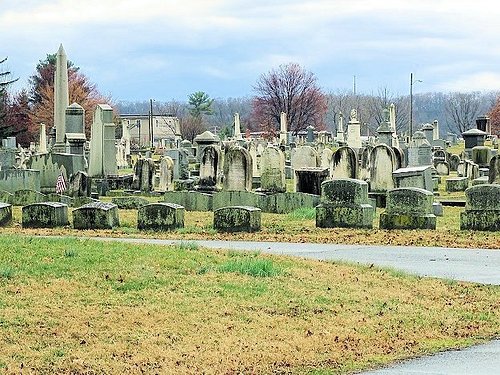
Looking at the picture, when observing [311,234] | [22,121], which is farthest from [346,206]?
[22,121]

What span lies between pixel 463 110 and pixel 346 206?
126675mm

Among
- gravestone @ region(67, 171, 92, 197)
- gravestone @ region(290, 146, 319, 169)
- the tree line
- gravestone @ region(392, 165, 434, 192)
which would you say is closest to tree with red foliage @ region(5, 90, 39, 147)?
the tree line

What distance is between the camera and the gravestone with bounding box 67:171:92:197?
28672mm

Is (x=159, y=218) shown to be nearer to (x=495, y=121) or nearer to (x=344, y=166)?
(x=344, y=166)

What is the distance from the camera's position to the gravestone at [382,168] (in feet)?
92.0

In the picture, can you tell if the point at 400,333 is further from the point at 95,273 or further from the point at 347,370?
the point at 95,273

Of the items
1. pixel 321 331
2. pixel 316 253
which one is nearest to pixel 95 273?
pixel 321 331

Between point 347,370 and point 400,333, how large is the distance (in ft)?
5.01

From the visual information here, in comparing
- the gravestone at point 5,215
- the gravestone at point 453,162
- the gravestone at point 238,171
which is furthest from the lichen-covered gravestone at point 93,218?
the gravestone at point 453,162

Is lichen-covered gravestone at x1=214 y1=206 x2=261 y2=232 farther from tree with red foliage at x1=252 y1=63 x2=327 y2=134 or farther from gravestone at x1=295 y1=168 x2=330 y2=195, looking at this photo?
tree with red foliage at x1=252 y1=63 x2=327 y2=134

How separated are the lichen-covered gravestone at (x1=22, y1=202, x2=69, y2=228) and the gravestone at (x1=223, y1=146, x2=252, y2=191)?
6545 mm

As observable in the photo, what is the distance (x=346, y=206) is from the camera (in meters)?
22.0

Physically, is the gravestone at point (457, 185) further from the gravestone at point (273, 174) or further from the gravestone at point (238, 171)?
the gravestone at point (238, 171)

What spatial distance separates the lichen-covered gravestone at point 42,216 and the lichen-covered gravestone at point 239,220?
3.45m
